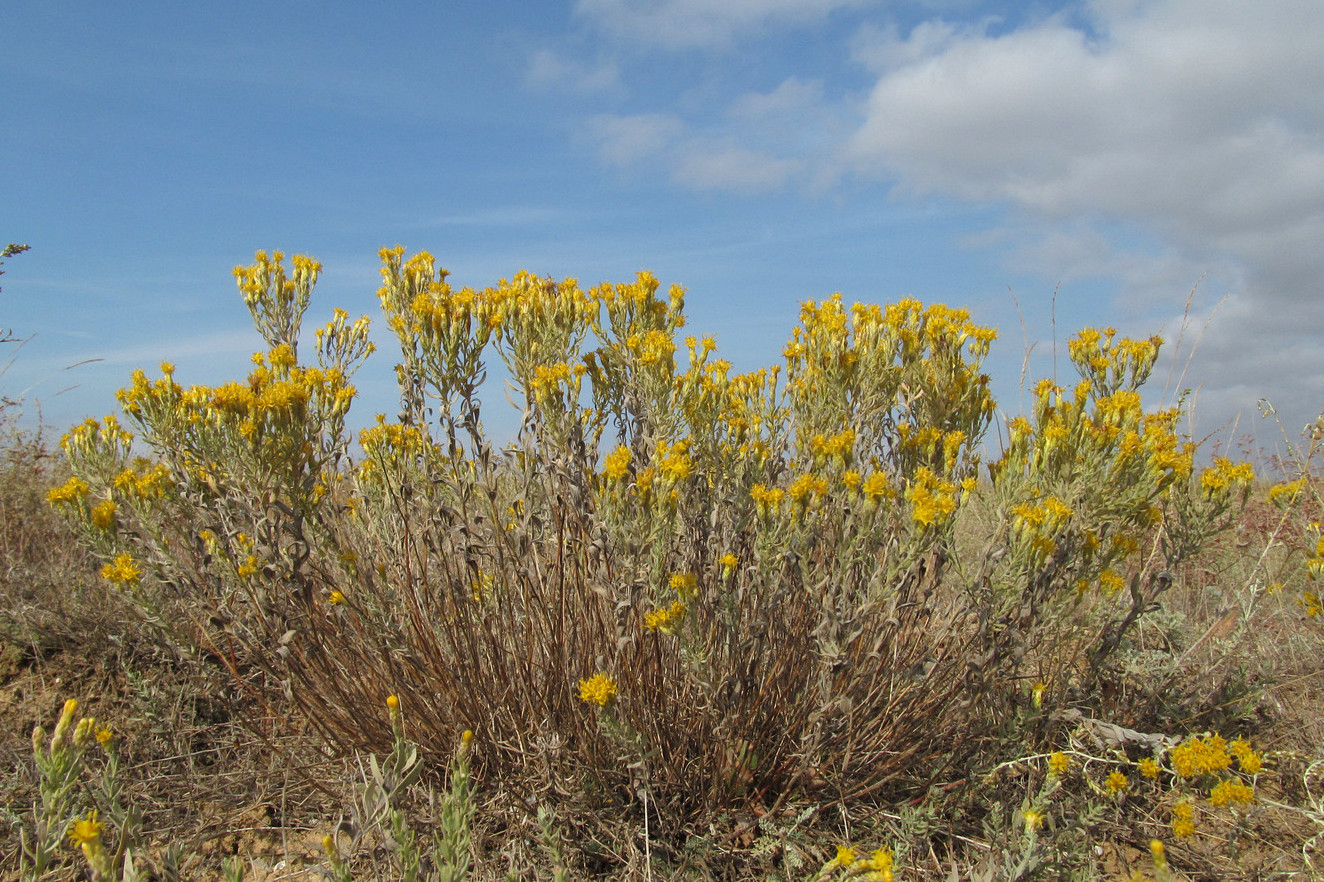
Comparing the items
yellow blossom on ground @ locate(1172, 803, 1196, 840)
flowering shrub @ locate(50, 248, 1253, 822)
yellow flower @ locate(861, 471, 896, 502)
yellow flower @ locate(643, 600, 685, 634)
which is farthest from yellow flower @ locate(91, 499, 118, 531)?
yellow blossom on ground @ locate(1172, 803, 1196, 840)

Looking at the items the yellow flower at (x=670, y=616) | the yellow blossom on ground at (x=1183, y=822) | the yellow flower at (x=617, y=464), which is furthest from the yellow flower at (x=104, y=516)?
the yellow blossom on ground at (x=1183, y=822)

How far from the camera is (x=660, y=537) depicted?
2348 millimetres

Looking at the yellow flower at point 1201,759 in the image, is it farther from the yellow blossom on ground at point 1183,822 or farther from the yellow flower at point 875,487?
the yellow flower at point 875,487

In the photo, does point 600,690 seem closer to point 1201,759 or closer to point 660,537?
point 660,537

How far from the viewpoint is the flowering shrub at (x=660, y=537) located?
2.53 meters

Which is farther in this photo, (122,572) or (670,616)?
(122,572)

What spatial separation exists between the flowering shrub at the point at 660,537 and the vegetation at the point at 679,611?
0.06ft

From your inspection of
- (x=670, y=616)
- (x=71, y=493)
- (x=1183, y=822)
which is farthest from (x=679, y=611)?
(x=71, y=493)

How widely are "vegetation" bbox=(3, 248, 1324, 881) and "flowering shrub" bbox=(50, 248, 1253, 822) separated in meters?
0.02

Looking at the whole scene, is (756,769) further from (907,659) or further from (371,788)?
(371,788)

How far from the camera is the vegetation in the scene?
99.1 inches

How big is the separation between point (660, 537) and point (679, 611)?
250 mm

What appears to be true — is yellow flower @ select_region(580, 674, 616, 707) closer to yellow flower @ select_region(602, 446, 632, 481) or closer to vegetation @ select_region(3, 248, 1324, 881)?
vegetation @ select_region(3, 248, 1324, 881)

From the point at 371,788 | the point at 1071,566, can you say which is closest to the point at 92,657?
the point at 371,788
